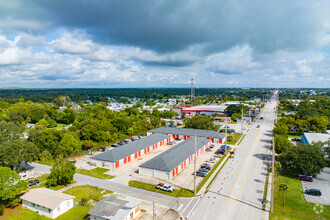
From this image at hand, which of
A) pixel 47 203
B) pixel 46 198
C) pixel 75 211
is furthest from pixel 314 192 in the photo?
pixel 46 198

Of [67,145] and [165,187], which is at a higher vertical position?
[67,145]

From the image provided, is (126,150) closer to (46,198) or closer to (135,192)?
(135,192)

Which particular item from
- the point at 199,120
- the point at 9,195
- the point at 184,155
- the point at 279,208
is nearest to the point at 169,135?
the point at 199,120

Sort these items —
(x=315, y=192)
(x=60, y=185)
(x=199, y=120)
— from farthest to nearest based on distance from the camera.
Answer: (x=199, y=120)
(x=60, y=185)
(x=315, y=192)

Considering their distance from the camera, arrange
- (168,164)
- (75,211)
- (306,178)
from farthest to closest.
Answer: (168,164) → (306,178) → (75,211)

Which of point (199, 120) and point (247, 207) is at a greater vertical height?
point (199, 120)

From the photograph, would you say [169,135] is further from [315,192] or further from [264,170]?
[315,192]

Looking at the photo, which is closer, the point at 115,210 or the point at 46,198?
the point at 115,210
